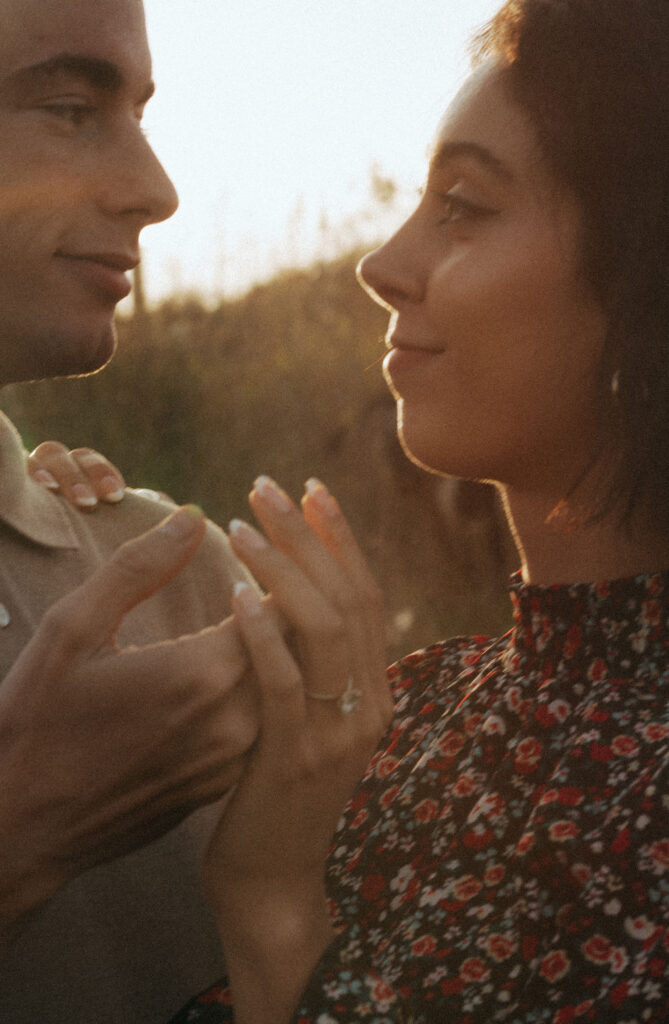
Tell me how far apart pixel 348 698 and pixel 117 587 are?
381 millimetres

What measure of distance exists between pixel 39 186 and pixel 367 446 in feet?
20.3

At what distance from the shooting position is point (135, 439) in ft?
24.5

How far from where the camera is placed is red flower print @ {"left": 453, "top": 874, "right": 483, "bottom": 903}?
1.81 meters

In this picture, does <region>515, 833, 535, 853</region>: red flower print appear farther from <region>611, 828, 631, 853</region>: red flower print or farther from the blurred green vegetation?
the blurred green vegetation

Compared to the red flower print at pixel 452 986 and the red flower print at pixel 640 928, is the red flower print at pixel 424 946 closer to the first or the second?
the red flower print at pixel 452 986

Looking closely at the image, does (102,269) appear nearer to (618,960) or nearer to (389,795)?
(389,795)

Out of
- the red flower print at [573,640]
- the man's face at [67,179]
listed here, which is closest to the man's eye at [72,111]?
the man's face at [67,179]

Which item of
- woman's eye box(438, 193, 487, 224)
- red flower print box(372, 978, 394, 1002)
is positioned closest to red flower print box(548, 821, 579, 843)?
red flower print box(372, 978, 394, 1002)

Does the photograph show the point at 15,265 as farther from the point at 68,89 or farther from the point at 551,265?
the point at 551,265

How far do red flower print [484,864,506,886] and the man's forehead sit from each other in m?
1.69

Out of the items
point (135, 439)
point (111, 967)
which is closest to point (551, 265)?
point (111, 967)

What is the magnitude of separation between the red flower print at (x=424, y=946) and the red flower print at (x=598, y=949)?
28 centimetres

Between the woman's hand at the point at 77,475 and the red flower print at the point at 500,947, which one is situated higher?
the woman's hand at the point at 77,475

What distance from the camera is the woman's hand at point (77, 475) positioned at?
7.11ft
